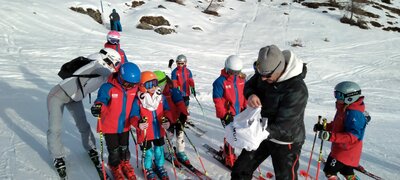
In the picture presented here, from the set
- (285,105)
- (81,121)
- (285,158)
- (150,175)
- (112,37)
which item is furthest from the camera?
(112,37)

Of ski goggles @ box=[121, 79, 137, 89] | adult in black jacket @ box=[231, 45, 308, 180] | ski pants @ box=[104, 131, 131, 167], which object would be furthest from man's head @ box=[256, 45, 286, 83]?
ski pants @ box=[104, 131, 131, 167]

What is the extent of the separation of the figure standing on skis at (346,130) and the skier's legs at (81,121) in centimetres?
345

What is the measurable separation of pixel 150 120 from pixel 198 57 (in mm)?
14295

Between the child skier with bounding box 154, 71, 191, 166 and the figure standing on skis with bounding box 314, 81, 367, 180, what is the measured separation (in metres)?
1.97

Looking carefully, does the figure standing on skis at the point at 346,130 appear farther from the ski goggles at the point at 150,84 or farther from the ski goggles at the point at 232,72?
the ski goggles at the point at 150,84

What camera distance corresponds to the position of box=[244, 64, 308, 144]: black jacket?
9.65ft

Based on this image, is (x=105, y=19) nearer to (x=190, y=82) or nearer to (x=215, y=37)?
(x=215, y=37)

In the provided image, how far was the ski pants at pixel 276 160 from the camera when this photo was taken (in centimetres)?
324

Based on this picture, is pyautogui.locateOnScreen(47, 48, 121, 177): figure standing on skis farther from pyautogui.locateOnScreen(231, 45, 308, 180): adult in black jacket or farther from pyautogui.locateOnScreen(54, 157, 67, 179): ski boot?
pyautogui.locateOnScreen(231, 45, 308, 180): adult in black jacket

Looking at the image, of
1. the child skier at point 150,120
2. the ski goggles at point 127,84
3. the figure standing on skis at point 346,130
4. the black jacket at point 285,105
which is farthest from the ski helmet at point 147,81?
the figure standing on skis at point 346,130

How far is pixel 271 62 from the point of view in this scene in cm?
279

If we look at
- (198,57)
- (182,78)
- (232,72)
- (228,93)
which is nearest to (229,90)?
(228,93)

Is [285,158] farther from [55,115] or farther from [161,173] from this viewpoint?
[55,115]

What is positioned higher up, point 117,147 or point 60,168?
point 117,147
